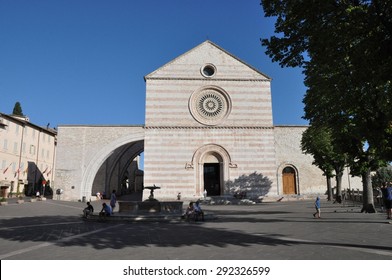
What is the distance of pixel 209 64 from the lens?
102 feet

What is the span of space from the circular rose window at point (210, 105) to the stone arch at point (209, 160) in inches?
104

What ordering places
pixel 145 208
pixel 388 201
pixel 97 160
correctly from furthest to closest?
1. pixel 97 160
2. pixel 145 208
3. pixel 388 201

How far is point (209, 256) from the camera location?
6.64m

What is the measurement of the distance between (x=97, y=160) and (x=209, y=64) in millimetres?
15127

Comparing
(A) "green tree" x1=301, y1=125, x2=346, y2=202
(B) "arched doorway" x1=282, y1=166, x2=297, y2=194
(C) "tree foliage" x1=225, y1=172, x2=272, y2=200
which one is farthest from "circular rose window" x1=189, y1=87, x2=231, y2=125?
(B) "arched doorway" x1=282, y1=166, x2=297, y2=194

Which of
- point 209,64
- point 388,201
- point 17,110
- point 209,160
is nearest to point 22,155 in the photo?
point 17,110

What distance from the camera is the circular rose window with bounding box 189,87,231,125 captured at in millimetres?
30125

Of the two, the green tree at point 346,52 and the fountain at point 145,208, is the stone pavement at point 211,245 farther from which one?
the fountain at point 145,208

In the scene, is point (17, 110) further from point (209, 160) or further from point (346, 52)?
point (346, 52)

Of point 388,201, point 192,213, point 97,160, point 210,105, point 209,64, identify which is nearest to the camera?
point 388,201

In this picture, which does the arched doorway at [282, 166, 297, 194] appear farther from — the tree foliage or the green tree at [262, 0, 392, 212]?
the green tree at [262, 0, 392, 212]

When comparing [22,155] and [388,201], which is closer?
[388,201]

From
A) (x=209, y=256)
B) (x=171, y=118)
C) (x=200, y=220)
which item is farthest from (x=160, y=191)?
(x=209, y=256)

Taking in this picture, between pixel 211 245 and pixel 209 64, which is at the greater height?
pixel 209 64
